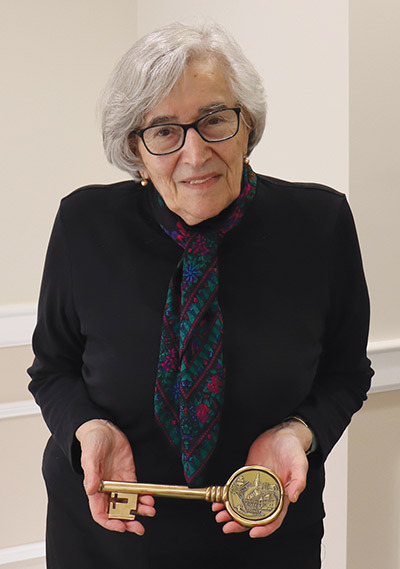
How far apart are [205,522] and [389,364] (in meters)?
0.94

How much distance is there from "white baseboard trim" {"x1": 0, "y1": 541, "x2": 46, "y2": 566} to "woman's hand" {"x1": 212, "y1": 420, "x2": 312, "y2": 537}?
5.47 feet

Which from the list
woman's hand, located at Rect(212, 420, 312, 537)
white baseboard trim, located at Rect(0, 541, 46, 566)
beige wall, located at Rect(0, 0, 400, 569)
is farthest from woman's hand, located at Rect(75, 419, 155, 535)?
white baseboard trim, located at Rect(0, 541, 46, 566)

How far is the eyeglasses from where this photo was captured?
4.14 ft

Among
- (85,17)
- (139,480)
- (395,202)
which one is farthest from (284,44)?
(139,480)

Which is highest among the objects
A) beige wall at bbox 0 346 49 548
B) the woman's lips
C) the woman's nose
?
the woman's nose

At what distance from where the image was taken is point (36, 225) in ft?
8.75

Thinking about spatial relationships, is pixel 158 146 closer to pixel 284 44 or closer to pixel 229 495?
pixel 229 495

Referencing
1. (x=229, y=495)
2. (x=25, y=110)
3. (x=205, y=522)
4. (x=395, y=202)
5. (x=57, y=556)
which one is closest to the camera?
(x=229, y=495)

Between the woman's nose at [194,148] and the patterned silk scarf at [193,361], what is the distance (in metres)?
0.14

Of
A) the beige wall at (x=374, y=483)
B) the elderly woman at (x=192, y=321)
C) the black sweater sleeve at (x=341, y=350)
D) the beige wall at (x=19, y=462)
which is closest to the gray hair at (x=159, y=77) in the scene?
the elderly woman at (x=192, y=321)

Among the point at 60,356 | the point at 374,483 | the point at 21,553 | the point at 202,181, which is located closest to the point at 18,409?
the point at 21,553

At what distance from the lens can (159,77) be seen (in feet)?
4.03

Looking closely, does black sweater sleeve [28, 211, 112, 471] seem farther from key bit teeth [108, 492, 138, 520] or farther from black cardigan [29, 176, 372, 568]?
key bit teeth [108, 492, 138, 520]

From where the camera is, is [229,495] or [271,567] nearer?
[229,495]
